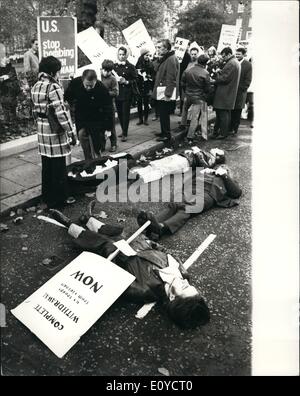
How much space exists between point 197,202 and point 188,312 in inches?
95.0

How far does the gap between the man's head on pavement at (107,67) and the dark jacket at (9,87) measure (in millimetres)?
2348

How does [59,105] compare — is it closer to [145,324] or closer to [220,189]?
[220,189]

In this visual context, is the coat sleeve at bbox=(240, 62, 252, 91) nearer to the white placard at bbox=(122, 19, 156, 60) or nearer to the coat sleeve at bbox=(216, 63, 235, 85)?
the coat sleeve at bbox=(216, 63, 235, 85)

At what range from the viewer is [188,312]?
12.0 ft

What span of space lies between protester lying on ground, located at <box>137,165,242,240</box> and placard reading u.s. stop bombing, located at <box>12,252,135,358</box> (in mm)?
1291

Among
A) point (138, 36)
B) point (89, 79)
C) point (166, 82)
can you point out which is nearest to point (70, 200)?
point (89, 79)

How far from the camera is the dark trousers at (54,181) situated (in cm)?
567

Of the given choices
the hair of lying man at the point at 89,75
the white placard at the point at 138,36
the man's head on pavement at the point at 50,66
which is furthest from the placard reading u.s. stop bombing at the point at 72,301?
the white placard at the point at 138,36

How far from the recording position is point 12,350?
3467 millimetres

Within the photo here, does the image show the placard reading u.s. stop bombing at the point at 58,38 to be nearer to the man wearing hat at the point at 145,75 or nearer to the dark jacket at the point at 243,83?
the man wearing hat at the point at 145,75

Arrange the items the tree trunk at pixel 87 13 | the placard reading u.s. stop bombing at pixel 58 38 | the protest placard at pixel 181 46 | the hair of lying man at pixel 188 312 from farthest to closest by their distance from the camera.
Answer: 1. the protest placard at pixel 181 46
2. the tree trunk at pixel 87 13
3. the placard reading u.s. stop bombing at pixel 58 38
4. the hair of lying man at pixel 188 312

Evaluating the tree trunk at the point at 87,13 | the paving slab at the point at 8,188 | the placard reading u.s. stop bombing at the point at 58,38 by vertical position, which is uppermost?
the tree trunk at the point at 87,13

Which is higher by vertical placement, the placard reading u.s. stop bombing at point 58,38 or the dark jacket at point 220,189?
the placard reading u.s. stop bombing at point 58,38

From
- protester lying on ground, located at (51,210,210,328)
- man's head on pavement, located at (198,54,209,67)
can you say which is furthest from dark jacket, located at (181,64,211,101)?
protester lying on ground, located at (51,210,210,328)
